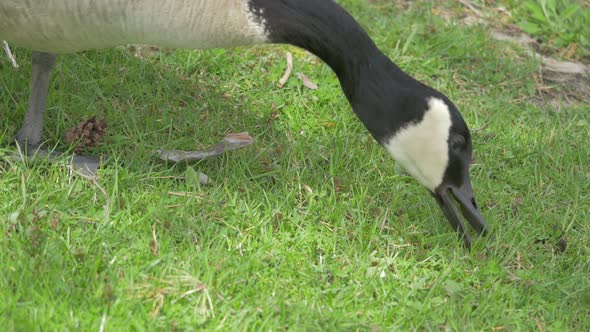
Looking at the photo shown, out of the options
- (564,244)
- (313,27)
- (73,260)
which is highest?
(313,27)

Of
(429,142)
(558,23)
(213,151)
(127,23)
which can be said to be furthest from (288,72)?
(558,23)

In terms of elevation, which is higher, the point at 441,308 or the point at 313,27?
the point at 313,27

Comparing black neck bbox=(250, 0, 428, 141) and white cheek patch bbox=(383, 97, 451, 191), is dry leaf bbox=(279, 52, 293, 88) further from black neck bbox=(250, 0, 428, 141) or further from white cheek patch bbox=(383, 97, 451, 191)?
white cheek patch bbox=(383, 97, 451, 191)

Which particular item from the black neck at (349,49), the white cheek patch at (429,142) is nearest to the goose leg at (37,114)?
the black neck at (349,49)

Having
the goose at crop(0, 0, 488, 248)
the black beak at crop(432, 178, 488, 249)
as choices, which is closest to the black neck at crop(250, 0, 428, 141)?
the goose at crop(0, 0, 488, 248)

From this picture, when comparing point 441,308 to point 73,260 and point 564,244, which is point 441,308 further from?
point 73,260

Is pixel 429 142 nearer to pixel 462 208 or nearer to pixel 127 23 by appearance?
→ pixel 462 208

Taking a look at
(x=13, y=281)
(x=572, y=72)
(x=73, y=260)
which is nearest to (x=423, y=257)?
(x=73, y=260)

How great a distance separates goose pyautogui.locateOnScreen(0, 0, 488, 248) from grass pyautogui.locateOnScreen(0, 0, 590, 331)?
1.16ft

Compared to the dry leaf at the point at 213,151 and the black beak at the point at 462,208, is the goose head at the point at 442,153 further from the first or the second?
the dry leaf at the point at 213,151

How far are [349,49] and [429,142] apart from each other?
0.61 m

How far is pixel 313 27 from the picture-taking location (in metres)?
3.98

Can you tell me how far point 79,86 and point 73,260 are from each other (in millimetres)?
1766

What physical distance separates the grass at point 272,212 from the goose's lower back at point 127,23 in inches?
26.1
